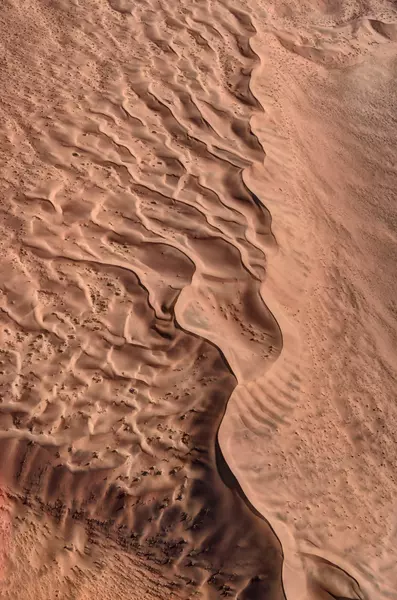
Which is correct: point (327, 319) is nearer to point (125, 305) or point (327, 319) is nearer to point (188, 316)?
point (188, 316)

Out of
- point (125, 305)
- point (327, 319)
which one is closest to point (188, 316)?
point (125, 305)

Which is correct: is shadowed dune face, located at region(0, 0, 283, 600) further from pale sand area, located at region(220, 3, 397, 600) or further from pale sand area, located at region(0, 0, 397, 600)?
pale sand area, located at region(220, 3, 397, 600)

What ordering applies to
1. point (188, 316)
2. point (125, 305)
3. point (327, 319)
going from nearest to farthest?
point (188, 316), point (125, 305), point (327, 319)

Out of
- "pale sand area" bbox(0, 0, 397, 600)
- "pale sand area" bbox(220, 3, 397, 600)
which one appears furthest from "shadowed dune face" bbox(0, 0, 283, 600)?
"pale sand area" bbox(220, 3, 397, 600)

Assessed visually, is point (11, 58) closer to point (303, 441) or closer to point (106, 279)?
point (106, 279)

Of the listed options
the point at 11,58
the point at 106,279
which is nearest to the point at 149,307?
the point at 106,279

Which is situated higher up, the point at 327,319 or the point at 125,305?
the point at 327,319
